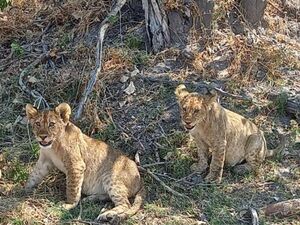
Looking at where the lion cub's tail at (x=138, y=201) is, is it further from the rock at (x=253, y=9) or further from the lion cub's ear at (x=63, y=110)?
the rock at (x=253, y=9)

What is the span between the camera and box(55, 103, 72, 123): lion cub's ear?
6.66m

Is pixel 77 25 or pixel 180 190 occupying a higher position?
pixel 77 25

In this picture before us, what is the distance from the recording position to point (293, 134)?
8.01 m

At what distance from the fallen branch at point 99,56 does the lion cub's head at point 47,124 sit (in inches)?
44.8

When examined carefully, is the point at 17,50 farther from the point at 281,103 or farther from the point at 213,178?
the point at 281,103

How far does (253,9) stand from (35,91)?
10.7 feet

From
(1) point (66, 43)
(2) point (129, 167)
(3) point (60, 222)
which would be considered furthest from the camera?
(1) point (66, 43)

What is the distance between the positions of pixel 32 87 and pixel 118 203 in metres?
2.63

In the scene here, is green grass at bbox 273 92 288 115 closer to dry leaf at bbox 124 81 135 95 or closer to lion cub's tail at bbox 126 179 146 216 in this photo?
dry leaf at bbox 124 81 135 95

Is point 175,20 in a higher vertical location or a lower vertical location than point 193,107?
higher

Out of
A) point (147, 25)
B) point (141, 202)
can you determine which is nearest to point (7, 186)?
point (141, 202)

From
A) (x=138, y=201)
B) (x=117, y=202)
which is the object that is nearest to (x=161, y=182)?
(x=138, y=201)

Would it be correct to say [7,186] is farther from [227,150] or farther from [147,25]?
[147,25]

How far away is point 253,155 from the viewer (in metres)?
7.42
